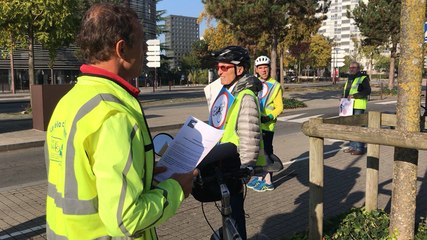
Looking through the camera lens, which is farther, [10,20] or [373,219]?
[10,20]

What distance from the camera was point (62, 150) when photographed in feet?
5.32

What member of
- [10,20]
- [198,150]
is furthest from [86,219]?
[10,20]

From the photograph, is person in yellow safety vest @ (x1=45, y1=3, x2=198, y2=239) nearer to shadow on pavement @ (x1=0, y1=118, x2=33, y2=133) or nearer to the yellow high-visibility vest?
the yellow high-visibility vest

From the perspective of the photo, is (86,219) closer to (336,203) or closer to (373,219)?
(373,219)

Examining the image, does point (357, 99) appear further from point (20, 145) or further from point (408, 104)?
point (20, 145)

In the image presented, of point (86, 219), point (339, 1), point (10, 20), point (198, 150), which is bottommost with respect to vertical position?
point (86, 219)

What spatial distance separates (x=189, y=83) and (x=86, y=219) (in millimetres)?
58177

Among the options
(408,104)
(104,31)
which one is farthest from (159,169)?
(408,104)

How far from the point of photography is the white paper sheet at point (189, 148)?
6.08 feet

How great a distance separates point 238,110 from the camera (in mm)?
3170

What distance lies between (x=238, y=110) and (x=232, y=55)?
41cm

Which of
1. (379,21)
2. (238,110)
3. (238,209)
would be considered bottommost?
(238,209)

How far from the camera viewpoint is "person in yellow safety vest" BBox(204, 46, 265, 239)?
121 inches

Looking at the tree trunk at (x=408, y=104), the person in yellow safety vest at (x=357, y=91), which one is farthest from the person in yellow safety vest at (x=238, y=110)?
the person in yellow safety vest at (x=357, y=91)
